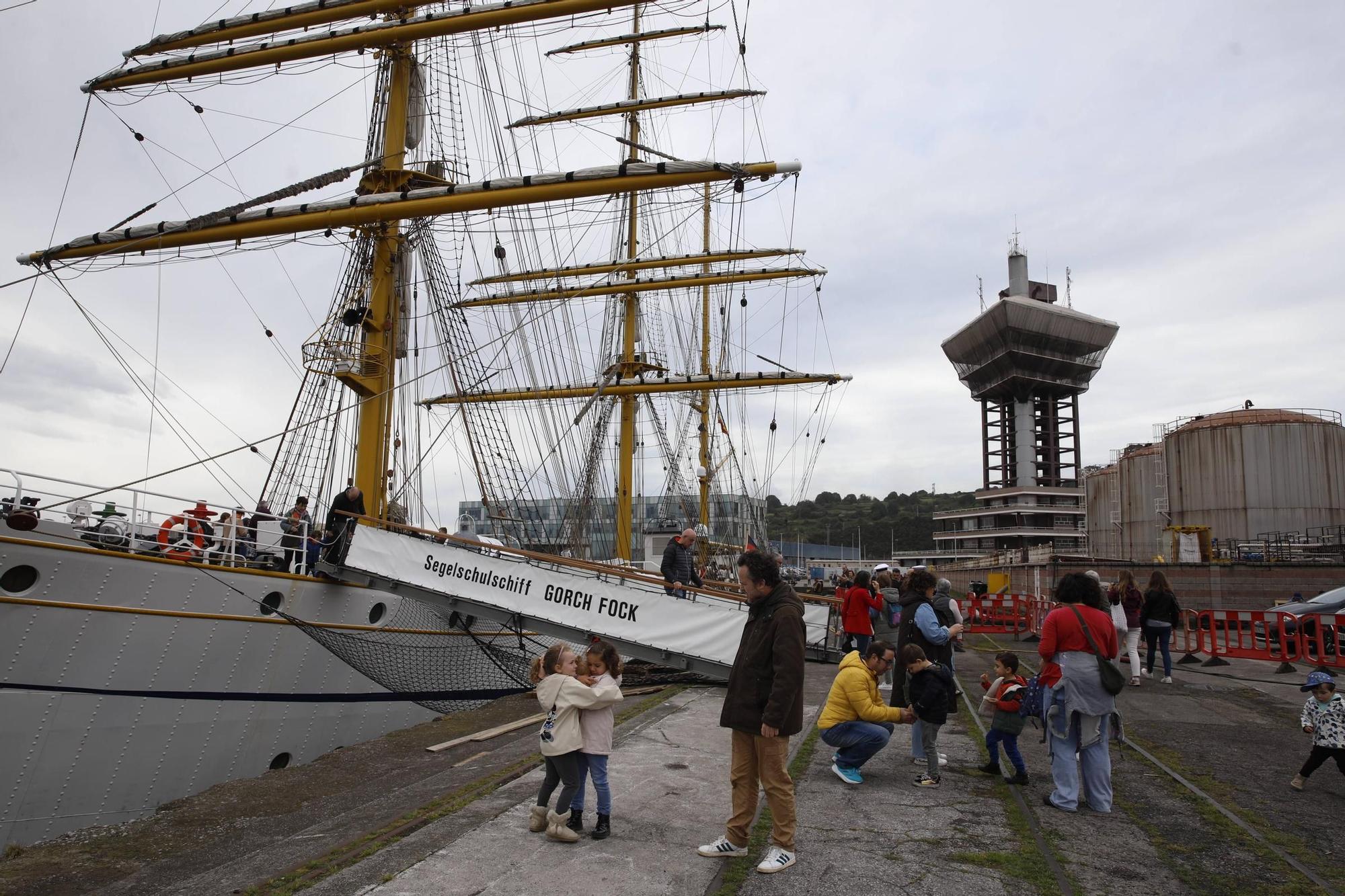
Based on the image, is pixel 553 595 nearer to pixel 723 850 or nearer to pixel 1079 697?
pixel 723 850

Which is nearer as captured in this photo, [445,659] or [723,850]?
[723,850]

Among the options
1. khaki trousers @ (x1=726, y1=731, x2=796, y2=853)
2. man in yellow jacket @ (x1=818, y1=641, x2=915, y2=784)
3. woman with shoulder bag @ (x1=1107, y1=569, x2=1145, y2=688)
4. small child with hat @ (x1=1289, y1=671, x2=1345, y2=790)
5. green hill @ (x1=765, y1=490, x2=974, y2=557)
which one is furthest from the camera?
green hill @ (x1=765, y1=490, x2=974, y2=557)

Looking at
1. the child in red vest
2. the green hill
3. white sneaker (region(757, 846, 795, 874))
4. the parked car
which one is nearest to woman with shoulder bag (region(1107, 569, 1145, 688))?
the parked car

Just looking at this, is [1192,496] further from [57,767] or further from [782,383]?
[57,767]

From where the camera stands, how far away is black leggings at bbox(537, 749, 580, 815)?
4754mm

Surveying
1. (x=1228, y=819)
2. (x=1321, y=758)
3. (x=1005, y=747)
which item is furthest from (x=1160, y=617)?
(x=1228, y=819)

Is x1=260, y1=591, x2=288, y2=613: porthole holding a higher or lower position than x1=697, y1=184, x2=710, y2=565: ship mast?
lower

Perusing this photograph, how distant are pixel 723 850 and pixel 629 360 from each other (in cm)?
2645

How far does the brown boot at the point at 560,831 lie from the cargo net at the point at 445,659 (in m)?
6.49

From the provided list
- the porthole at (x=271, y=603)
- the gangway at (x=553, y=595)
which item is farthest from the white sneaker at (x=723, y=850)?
the porthole at (x=271, y=603)

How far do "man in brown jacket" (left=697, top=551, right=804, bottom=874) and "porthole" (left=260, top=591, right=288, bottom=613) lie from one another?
747 centimetres

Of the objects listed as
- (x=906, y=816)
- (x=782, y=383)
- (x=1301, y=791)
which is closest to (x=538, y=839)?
(x=906, y=816)

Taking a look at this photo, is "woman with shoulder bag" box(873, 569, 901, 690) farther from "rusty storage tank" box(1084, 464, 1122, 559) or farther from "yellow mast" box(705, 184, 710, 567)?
"rusty storage tank" box(1084, 464, 1122, 559)

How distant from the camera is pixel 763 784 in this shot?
14.6ft
